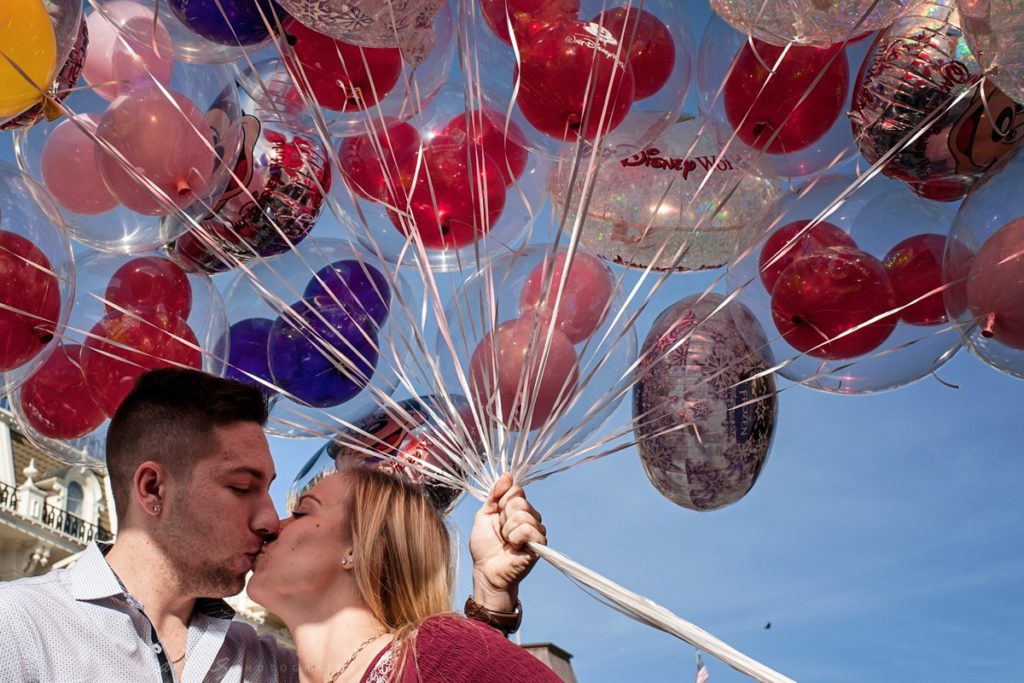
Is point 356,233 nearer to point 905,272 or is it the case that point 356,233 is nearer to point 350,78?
point 350,78

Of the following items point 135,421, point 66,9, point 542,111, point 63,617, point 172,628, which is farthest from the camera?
point 542,111

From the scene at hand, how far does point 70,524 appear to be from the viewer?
14812 mm

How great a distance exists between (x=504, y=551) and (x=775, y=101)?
1.69 meters

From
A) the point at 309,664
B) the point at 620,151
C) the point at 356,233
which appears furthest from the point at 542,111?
the point at 309,664

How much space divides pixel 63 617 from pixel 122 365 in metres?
1.42

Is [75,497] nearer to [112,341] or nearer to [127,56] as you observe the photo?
[112,341]

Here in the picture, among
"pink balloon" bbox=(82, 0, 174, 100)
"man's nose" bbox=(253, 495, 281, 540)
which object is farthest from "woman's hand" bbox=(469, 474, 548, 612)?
"pink balloon" bbox=(82, 0, 174, 100)

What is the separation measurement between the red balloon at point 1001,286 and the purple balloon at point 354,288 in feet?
6.20

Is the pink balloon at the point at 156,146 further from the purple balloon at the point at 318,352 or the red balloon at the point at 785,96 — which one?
the red balloon at the point at 785,96

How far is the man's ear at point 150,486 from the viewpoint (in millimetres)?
2500

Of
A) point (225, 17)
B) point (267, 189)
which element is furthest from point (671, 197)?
point (225, 17)

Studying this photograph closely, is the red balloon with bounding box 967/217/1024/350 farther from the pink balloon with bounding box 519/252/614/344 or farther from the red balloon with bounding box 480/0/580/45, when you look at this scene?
the red balloon with bounding box 480/0/580/45

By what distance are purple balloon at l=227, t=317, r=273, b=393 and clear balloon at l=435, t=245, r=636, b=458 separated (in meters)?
0.61

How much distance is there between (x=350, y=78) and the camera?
3400 millimetres
